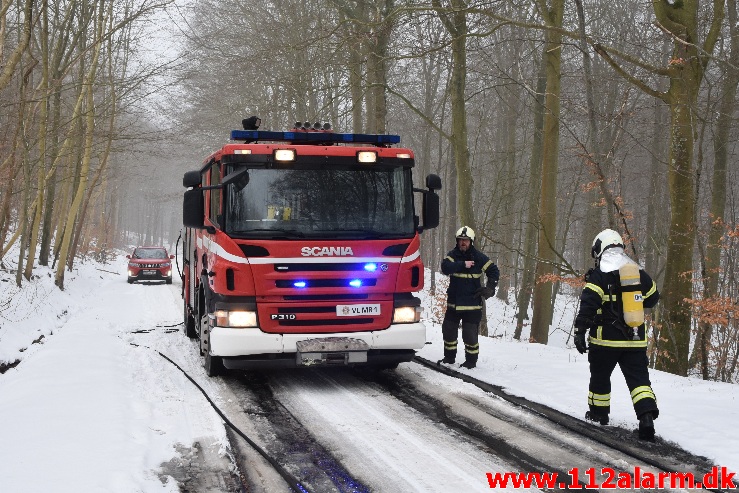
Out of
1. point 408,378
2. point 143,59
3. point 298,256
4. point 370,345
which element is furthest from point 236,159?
point 143,59

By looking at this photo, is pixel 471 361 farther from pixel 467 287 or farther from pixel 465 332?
pixel 467 287

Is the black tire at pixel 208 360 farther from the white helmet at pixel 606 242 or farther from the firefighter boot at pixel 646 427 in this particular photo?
the firefighter boot at pixel 646 427

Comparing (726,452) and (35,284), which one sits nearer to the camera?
(726,452)

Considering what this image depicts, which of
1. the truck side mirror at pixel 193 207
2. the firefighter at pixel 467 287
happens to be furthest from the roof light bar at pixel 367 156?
the truck side mirror at pixel 193 207

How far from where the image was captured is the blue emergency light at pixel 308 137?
25.4 feet

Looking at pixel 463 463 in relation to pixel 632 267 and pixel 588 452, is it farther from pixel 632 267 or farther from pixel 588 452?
pixel 632 267

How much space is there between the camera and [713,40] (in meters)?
9.88

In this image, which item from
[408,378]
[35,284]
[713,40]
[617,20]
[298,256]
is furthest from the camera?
[617,20]

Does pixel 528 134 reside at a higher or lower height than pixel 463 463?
higher

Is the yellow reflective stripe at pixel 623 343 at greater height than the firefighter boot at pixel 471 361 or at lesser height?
greater

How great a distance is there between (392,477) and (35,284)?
15617 mm

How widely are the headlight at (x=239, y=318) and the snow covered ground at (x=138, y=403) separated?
82 cm

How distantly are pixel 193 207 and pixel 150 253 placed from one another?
2077 centimetres

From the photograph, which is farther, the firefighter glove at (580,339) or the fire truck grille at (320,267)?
the fire truck grille at (320,267)
